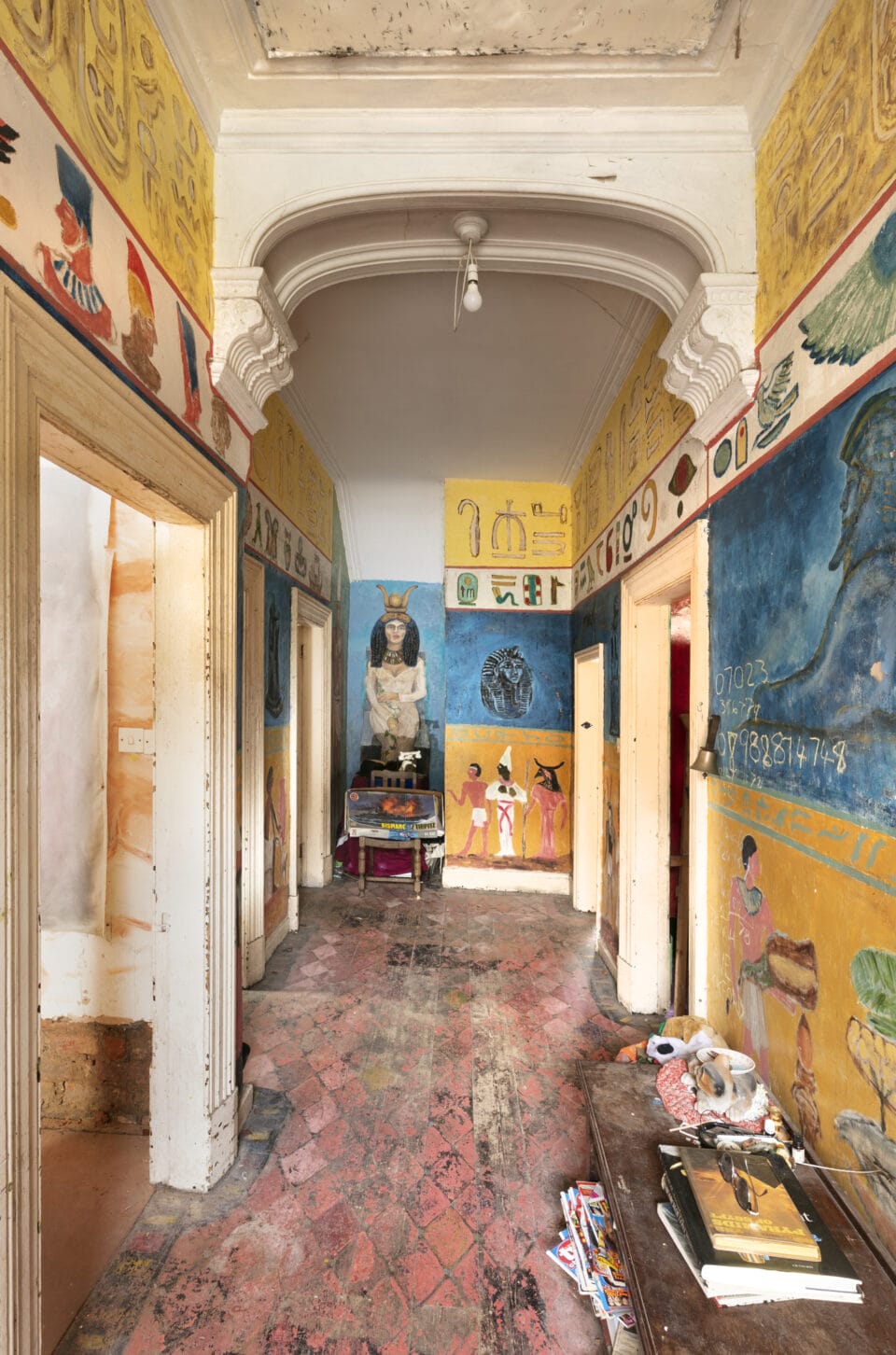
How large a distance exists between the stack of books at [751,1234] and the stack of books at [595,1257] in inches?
15.5

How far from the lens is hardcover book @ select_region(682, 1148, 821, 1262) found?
123 centimetres

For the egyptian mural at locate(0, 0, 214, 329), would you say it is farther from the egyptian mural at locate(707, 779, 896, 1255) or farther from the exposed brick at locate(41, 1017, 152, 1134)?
the exposed brick at locate(41, 1017, 152, 1134)

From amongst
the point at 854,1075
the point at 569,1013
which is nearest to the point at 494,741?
the point at 569,1013

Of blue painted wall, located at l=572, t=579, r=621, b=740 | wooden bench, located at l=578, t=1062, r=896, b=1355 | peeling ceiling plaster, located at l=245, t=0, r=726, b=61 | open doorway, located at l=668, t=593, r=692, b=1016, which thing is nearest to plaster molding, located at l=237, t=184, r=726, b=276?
peeling ceiling plaster, located at l=245, t=0, r=726, b=61

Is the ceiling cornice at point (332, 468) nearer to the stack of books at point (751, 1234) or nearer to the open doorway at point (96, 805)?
the open doorway at point (96, 805)

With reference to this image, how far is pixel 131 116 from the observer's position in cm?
151

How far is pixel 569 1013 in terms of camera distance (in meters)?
3.25

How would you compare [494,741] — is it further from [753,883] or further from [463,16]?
[463,16]

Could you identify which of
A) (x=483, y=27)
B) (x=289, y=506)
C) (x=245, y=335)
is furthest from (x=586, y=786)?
(x=483, y=27)

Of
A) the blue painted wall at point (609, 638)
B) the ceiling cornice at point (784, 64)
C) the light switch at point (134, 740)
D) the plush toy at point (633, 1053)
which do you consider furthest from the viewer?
the blue painted wall at point (609, 638)

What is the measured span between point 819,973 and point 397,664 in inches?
214

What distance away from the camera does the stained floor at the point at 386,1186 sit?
1615 millimetres

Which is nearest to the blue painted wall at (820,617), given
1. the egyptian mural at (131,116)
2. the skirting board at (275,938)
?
the egyptian mural at (131,116)

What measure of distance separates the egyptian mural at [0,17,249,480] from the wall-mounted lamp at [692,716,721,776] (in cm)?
213
